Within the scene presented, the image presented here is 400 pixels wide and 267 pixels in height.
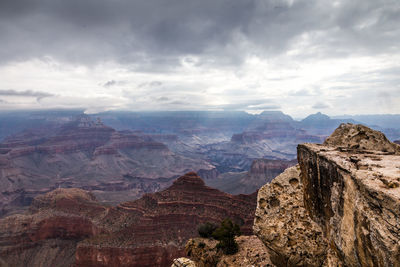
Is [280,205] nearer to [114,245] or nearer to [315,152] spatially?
[315,152]

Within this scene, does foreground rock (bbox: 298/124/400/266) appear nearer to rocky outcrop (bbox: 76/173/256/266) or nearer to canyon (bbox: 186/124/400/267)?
canyon (bbox: 186/124/400/267)

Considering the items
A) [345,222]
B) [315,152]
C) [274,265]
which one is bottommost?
[274,265]

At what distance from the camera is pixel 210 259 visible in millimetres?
17125

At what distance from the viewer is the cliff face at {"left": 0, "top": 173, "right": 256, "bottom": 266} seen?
3503cm

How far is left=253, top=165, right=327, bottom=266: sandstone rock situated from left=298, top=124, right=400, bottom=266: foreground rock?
0.53m

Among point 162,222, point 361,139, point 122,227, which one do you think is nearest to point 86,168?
point 122,227

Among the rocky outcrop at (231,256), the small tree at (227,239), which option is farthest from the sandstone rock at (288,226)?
the small tree at (227,239)

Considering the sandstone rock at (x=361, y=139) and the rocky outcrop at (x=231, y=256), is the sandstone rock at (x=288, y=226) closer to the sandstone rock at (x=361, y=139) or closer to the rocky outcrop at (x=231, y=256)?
the sandstone rock at (x=361, y=139)

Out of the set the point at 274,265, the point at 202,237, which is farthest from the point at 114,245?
the point at 274,265

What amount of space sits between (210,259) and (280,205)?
897 cm

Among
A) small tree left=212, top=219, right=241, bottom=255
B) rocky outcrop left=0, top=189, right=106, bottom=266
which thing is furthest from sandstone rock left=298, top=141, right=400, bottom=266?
rocky outcrop left=0, top=189, right=106, bottom=266

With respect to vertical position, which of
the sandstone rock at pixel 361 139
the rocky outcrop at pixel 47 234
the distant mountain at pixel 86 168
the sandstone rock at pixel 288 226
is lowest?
the distant mountain at pixel 86 168

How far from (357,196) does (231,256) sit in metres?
11.9

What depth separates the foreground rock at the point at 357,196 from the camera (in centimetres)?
571
